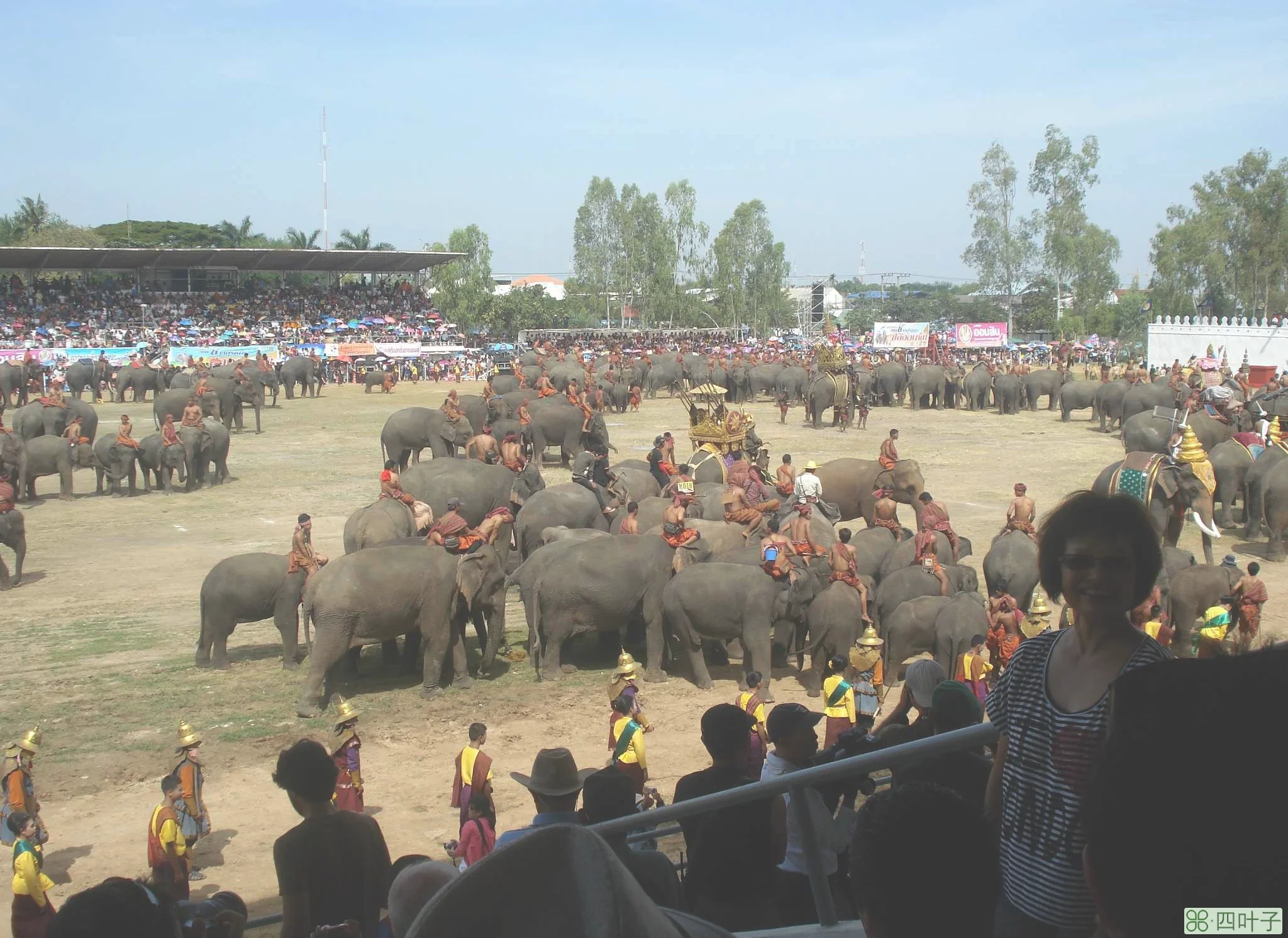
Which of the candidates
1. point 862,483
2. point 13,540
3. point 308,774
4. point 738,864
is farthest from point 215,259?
point 738,864

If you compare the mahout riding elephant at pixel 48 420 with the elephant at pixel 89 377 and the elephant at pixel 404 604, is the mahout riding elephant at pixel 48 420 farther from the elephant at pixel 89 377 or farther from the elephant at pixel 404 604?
the elephant at pixel 404 604

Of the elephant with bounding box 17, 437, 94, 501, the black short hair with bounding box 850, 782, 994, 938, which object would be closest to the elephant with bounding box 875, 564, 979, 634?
the black short hair with bounding box 850, 782, 994, 938

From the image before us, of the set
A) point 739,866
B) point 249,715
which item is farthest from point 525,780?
point 249,715

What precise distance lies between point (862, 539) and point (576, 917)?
12.6 metres

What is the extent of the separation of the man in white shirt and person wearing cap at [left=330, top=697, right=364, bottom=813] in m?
3.92

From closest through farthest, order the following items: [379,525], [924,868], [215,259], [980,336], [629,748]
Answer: [924,868], [629,748], [379,525], [980,336], [215,259]

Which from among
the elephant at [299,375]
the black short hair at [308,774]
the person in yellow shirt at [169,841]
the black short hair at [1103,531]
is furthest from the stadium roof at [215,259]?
the black short hair at [1103,531]

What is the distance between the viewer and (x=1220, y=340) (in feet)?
148

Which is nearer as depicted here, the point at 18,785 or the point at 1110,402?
the point at 18,785

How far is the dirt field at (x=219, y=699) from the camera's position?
8719mm

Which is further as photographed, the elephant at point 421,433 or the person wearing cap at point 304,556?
the elephant at point 421,433

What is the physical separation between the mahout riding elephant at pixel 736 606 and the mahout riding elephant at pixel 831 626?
23 centimetres

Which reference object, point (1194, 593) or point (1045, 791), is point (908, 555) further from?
point (1045, 791)

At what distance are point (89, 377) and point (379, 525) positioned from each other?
30.2m
